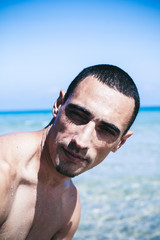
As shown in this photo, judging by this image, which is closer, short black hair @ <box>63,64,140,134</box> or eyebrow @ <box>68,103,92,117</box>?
eyebrow @ <box>68,103,92,117</box>

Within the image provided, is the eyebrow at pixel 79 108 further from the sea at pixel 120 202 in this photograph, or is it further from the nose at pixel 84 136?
the sea at pixel 120 202

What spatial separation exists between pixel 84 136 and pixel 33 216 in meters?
0.83

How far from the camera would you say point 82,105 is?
7.63 ft

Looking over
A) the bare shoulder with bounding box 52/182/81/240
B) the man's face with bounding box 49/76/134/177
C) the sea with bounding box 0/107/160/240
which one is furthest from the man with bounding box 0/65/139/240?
the sea with bounding box 0/107/160/240

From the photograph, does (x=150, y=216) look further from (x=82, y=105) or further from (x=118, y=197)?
(x=82, y=105)

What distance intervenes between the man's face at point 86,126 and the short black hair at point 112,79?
0.18 ft

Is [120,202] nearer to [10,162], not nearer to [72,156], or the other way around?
[72,156]

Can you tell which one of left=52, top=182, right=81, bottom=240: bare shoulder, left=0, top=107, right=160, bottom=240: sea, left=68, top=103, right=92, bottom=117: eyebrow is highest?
left=68, top=103, right=92, bottom=117: eyebrow

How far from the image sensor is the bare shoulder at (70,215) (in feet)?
9.73

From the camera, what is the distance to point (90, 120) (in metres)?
2.31

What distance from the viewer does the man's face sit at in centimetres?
226

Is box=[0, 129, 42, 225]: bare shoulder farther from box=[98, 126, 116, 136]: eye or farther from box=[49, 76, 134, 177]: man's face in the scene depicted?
box=[98, 126, 116, 136]: eye

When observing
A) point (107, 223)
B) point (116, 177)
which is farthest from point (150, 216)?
point (116, 177)

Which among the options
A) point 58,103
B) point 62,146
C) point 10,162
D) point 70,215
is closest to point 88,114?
point 62,146
